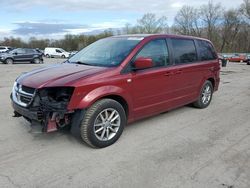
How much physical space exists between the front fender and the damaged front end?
15 centimetres

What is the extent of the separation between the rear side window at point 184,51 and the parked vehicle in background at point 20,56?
22387 millimetres

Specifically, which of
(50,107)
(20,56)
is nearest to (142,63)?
(50,107)

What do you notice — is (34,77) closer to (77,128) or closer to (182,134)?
(77,128)

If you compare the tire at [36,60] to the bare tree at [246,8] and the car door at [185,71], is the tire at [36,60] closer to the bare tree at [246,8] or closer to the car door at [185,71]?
the car door at [185,71]

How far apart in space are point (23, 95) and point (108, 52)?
1.69m

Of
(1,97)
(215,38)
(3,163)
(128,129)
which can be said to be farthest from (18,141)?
(215,38)

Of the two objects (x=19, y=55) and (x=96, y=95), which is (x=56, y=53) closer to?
(x=19, y=55)

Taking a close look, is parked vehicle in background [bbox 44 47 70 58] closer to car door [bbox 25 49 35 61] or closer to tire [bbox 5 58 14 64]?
car door [bbox 25 49 35 61]

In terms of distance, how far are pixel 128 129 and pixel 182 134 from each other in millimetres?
997

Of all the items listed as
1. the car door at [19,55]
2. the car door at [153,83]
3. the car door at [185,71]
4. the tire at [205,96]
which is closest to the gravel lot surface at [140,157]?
the car door at [153,83]

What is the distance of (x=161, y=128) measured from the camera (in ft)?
16.8

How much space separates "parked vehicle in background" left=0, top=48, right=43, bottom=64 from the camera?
24.8 meters

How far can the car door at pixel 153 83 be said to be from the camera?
15.1 feet

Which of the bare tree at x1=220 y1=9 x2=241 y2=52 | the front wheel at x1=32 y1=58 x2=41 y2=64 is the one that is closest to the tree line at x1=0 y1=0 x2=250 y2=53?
the bare tree at x1=220 y1=9 x2=241 y2=52
